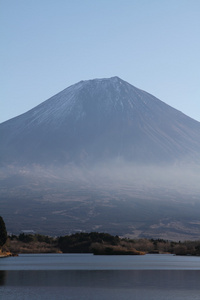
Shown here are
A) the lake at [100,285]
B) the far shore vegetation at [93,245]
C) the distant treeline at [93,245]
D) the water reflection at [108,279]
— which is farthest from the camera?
the distant treeline at [93,245]

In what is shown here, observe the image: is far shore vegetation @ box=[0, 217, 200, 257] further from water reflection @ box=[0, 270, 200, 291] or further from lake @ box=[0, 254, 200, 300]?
lake @ box=[0, 254, 200, 300]

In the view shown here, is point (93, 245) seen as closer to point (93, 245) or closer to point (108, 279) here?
point (93, 245)

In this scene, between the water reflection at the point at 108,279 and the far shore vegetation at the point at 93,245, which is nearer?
the water reflection at the point at 108,279

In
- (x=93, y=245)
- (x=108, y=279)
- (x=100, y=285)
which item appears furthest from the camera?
(x=93, y=245)

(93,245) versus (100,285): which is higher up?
(93,245)

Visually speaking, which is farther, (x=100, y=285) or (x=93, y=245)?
(x=93, y=245)

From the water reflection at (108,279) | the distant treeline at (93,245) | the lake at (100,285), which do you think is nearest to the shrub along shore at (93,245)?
the distant treeline at (93,245)

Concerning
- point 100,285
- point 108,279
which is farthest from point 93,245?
point 100,285

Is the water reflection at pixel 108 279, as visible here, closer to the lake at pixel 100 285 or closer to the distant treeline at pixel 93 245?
the lake at pixel 100 285

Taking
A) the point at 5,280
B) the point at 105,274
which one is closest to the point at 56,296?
the point at 5,280

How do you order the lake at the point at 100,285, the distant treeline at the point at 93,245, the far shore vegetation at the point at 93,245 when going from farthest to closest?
the distant treeline at the point at 93,245
the far shore vegetation at the point at 93,245
the lake at the point at 100,285
